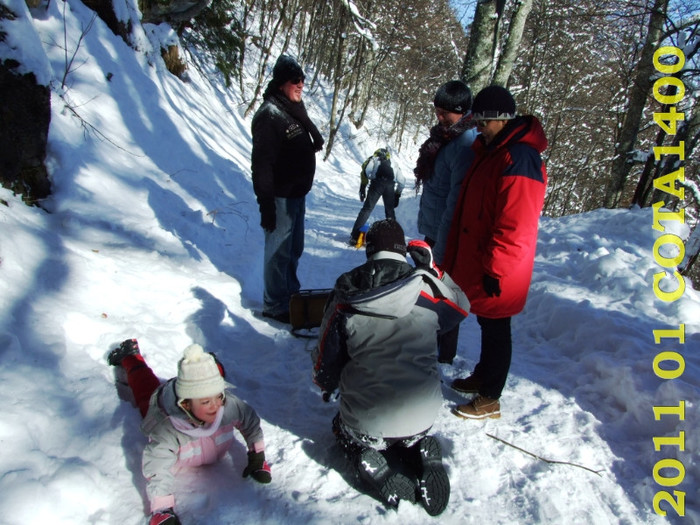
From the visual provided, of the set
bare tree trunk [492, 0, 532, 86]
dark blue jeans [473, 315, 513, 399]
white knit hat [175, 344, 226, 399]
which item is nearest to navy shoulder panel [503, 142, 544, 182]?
dark blue jeans [473, 315, 513, 399]

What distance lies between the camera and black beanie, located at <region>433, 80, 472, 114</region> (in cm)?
315

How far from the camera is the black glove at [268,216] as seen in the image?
11.5 feet

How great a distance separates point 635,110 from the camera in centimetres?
999

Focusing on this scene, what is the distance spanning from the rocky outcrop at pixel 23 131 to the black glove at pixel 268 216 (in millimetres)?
1975

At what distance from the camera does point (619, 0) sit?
8.92m

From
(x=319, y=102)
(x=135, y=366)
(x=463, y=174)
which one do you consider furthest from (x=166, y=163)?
(x=319, y=102)

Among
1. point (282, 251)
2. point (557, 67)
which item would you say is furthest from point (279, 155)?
point (557, 67)

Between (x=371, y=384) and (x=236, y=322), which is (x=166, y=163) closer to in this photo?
(x=236, y=322)

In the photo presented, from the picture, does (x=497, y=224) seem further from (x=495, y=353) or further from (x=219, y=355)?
(x=219, y=355)

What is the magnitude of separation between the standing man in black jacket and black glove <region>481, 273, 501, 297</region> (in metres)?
1.90

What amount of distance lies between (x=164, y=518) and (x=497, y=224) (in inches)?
86.2

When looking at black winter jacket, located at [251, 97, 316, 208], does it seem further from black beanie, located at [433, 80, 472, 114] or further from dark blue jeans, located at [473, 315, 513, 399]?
dark blue jeans, located at [473, 315, 513, 399]

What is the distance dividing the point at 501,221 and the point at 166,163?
509 cm

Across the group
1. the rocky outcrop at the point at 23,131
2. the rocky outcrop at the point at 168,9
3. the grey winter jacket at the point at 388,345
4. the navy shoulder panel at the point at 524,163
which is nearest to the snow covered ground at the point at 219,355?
the rocky outcrop at the point at 23,131
